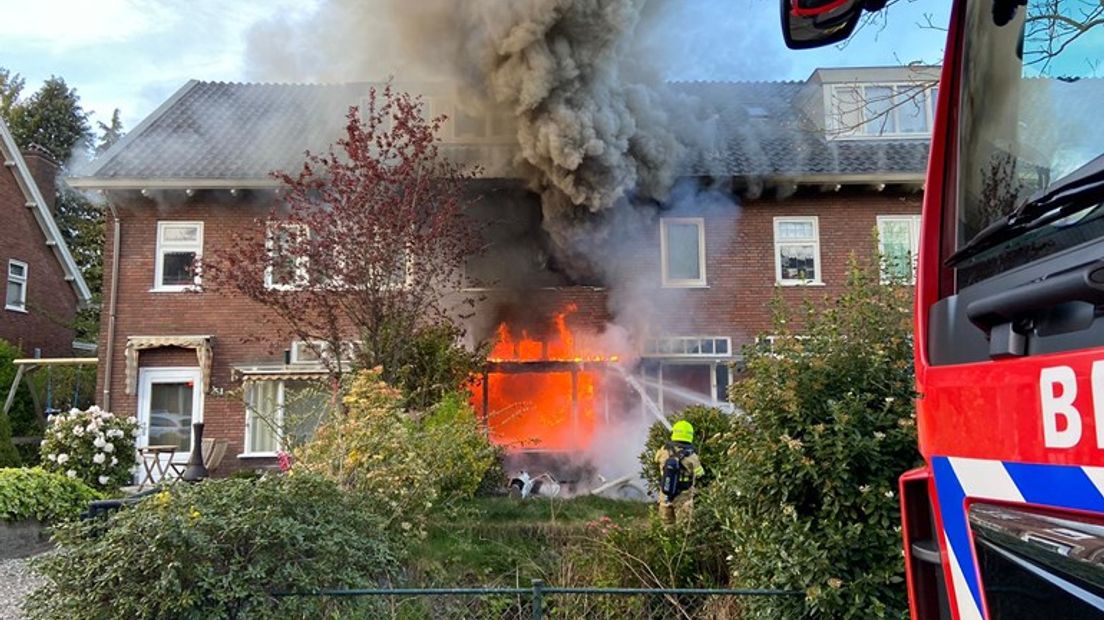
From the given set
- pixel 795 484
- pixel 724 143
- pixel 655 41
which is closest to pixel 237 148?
pixel 655 41

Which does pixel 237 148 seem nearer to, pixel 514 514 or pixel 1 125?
pixel 1 125

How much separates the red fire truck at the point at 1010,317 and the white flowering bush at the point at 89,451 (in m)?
10.7

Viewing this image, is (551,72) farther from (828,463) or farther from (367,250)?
(828,463)

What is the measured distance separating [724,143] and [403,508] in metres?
11.5

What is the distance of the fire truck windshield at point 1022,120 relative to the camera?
4.43ft

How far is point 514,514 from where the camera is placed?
7.96 meters

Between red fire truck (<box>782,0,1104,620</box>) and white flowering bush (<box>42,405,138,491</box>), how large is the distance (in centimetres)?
1066

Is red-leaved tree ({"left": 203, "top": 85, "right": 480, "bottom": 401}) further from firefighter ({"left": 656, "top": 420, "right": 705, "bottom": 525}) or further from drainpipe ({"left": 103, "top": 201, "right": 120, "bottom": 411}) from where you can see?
drainpipe ({"left": 103, "top": 201, "right": 120, "bottom": 411})

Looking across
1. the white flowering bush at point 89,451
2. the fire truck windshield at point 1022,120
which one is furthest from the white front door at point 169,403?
the fire truck windshield at point 1022,120

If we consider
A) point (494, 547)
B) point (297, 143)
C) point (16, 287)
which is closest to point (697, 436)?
point (494, 547)

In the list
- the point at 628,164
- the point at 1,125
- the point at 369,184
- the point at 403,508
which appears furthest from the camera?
the point at 1,125

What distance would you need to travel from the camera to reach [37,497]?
797 cm

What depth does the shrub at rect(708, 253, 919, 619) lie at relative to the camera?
362 centimetres

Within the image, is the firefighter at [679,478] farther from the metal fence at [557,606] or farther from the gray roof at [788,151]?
the gray roof at [788,151]
